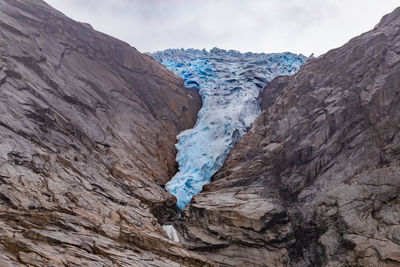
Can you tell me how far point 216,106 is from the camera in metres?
37.1

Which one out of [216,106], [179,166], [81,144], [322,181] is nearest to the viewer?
[322,181]

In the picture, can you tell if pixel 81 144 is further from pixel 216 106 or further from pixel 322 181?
pixel 216 106

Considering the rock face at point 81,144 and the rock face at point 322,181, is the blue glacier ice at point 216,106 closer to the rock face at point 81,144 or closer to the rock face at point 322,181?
the rock face at point 81,144

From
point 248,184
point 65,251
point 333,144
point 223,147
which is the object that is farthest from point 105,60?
point 65,251

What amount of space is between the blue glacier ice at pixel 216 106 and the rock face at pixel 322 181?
5.60 ft

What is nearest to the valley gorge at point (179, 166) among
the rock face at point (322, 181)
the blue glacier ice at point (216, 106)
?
the rock face at point (322, 181)

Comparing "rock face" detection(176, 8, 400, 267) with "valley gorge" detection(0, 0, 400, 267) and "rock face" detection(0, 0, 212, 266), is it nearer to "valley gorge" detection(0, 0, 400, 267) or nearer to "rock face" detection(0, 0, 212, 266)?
"valley gorge" detection(0, 0, 400, 267)

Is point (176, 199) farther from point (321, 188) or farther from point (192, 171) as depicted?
point (321, 188)

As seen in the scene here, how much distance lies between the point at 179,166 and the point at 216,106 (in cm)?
983

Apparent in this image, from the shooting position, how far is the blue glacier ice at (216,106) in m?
27.8

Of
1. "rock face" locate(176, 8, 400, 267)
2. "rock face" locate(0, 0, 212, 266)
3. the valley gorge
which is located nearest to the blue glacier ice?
the valley gorge

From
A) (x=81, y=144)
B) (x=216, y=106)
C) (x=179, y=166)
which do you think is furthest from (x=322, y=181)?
(x=216, y=106)

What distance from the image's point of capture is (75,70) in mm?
30625

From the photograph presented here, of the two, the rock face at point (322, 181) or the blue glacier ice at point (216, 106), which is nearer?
the rock face at point (322, 181)
